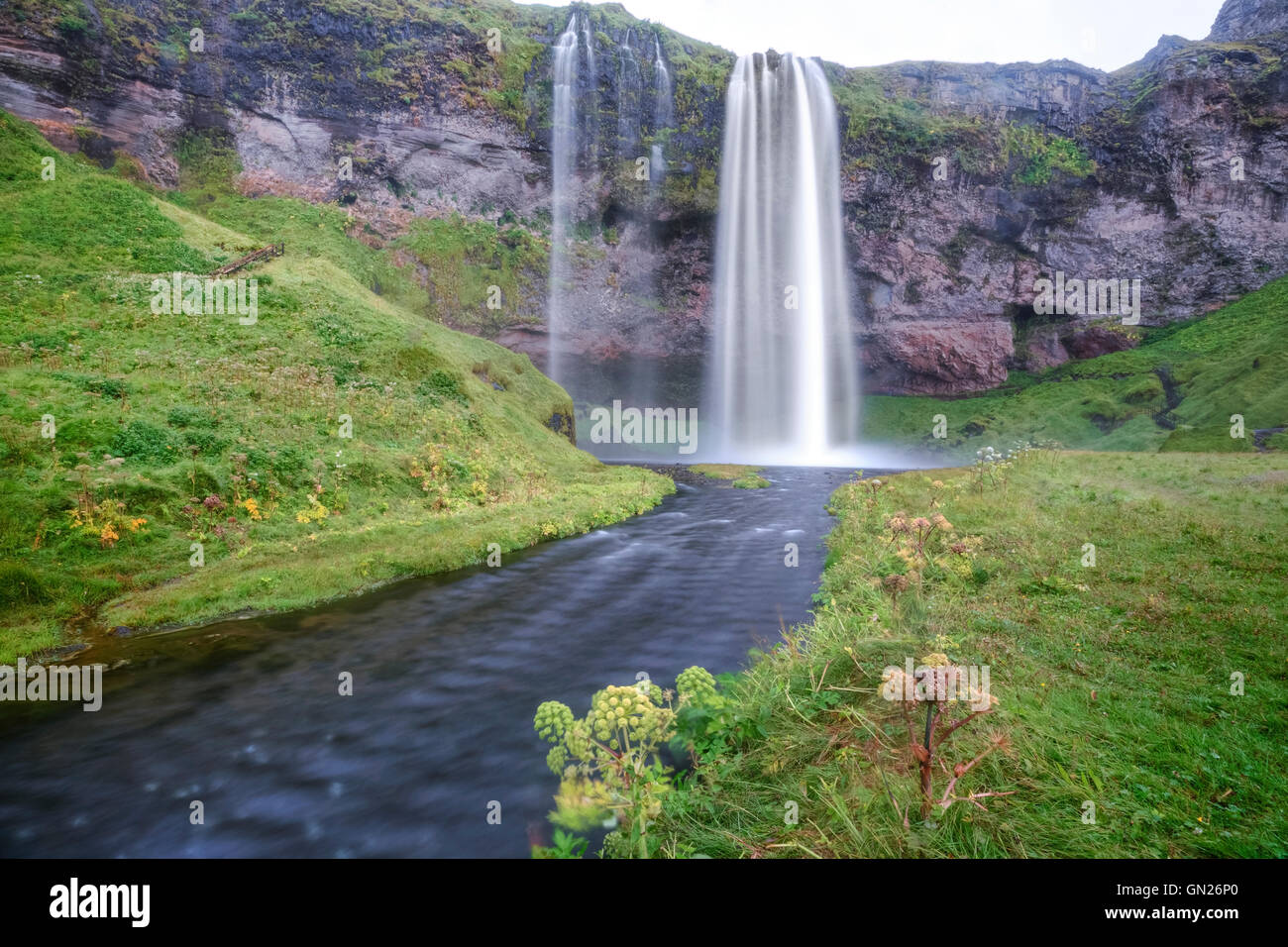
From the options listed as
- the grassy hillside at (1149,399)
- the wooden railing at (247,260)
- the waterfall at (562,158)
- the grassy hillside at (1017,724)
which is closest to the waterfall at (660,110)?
the waterfall at (562,158)

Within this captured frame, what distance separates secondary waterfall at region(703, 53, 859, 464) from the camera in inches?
1891

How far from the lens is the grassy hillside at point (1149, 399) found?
3181 centimetres

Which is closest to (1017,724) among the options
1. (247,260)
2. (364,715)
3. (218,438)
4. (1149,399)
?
(364,715)

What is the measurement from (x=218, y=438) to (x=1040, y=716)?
17.0 meters

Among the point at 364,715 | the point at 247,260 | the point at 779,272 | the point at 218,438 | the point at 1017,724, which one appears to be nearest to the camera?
the point at 1017,724

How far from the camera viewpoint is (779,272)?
50281 mm

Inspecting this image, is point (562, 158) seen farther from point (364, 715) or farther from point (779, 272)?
point (364, 715)

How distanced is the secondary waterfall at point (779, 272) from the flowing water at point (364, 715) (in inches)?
1627

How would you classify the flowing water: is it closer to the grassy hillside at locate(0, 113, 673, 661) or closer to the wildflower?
the grassy hillside at locate(0, 113, 673, 661)

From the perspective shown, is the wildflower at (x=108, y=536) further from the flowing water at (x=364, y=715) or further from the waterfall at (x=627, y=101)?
the waterfall at (x=627, y=101)

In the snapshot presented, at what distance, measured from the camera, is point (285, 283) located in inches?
918

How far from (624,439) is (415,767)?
51.0 m
